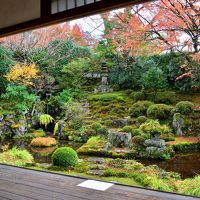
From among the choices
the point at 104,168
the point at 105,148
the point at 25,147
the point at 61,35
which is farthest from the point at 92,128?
the point at 61,35

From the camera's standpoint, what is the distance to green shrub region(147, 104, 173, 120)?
906cm

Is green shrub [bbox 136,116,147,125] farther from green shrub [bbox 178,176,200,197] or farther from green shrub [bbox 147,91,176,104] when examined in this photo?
green shrub [bbox 178,176,200,197]

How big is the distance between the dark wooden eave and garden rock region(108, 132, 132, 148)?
517cm

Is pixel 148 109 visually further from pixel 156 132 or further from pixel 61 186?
pixel 61 186

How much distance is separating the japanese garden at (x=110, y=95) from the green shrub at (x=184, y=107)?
41 millimetres

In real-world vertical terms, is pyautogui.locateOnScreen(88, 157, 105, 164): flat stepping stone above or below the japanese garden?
below

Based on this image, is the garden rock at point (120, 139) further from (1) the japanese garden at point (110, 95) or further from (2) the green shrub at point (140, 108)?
(2) the green shrub at point (140, 108)

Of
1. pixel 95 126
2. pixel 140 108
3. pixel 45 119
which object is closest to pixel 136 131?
pixel 140 108

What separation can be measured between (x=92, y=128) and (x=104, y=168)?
2.86 meters

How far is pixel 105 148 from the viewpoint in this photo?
25.9ft

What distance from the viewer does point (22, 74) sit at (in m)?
10.4

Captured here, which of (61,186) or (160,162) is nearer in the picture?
(61,186)

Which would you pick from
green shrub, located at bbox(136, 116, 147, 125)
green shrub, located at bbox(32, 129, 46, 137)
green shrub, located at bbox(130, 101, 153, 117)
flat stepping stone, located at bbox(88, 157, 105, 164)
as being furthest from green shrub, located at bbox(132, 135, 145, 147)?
green shrub, located at bbox(32, 129, 46, 137)

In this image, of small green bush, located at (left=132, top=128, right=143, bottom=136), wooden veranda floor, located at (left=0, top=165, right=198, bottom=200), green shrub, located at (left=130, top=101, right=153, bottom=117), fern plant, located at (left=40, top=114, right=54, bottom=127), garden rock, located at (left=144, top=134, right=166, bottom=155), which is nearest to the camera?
wooden veranda floor, located at (left=0, top=165, right=198, bottom=200)
